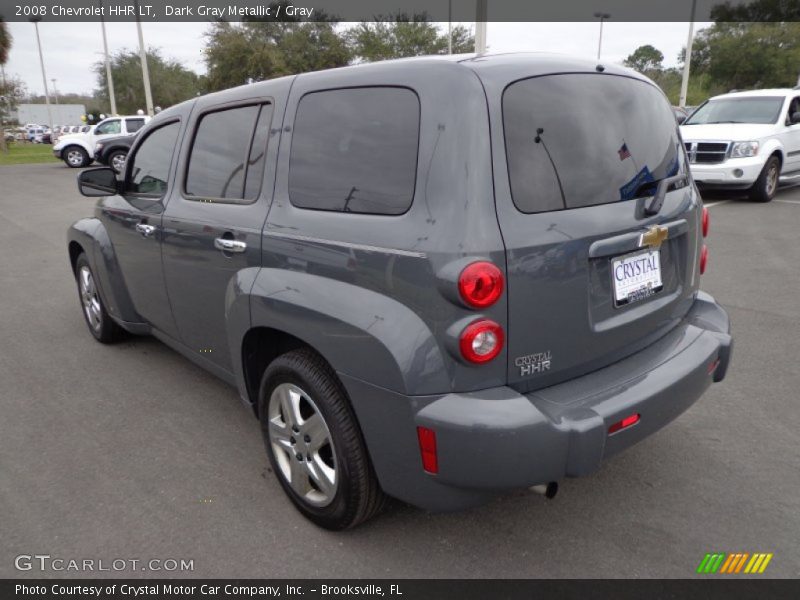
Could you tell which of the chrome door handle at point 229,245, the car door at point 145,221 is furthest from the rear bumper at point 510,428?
the car door at point 145,221

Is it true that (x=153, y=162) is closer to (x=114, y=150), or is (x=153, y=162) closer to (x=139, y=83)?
(x=114, y=150)

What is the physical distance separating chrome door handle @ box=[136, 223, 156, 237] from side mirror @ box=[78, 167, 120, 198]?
62cm

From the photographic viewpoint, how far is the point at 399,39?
131ft

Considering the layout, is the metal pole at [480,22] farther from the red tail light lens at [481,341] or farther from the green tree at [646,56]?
the green tree at [646,56]

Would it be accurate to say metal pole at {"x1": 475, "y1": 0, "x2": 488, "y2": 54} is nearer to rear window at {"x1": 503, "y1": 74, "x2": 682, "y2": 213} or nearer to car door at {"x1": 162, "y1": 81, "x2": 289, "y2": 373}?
car door at {"x1": 162, "y1": 81, "x2": 289, "y2": 373}

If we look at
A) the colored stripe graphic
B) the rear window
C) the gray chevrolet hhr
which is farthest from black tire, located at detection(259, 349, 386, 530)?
the colored stripe graphic

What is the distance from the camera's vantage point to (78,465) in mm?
3148

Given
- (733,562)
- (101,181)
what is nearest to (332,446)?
(733,562)

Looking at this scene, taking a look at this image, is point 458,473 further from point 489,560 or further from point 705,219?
point 705,219

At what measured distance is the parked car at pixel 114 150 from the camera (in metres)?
19.4

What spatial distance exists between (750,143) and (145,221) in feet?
32.4

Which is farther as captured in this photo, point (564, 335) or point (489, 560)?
point (489, 560)

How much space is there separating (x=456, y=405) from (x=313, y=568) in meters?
0.98
